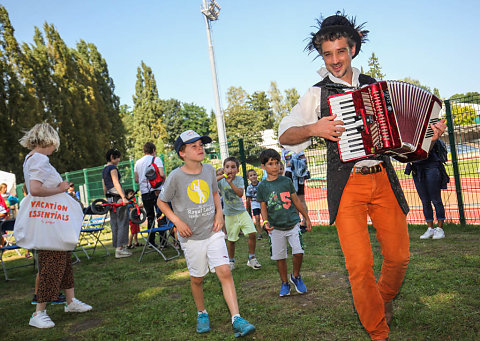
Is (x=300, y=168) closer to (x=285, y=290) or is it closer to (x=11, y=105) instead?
(x=285, y=290)

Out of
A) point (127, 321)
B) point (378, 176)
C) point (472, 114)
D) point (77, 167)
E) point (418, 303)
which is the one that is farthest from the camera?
point (77, 167)

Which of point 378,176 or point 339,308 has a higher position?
point 378,176

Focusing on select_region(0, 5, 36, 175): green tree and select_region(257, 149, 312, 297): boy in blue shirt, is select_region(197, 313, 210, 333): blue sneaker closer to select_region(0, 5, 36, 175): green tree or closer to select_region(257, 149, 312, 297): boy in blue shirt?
select_region(257, 149, 312, 297): boy in blue shirt

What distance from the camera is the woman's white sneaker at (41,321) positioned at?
4.67 m

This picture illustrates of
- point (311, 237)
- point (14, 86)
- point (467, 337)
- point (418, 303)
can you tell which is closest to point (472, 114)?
point (311, 237)

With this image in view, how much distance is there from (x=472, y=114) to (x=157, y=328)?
22.0 feet

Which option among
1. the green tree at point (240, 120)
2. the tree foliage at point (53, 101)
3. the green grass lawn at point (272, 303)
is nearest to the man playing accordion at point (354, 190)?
the green grass lawn at point (272, 303)

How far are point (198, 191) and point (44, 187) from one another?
6.15 feet

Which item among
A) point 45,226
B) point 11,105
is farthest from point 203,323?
point 11,105

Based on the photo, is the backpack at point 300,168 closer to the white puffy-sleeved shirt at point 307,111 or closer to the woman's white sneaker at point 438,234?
the woman's white sneaker at point 438,234

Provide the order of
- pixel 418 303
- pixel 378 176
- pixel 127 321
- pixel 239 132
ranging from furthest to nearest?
pixel 239 132, pixel 127 321, pixel 418 303, pixel 378 176

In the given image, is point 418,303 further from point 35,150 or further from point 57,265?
point 35,150

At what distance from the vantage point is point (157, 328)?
4.30 meters

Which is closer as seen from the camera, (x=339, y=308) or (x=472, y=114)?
(x=339, y=308)
